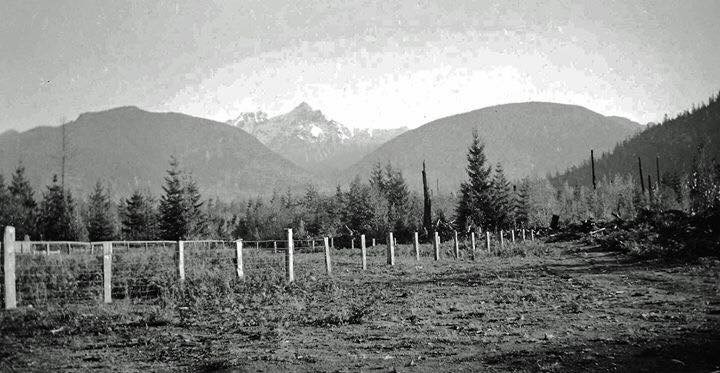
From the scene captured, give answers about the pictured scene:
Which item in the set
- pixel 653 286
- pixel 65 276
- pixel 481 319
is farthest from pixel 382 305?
pixel 65 276

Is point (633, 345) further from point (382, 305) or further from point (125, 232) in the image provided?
point (125, 232)

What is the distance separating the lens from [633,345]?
6.48 metres

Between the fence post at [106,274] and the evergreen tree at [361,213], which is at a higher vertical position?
the evergreen tree at [361,213]

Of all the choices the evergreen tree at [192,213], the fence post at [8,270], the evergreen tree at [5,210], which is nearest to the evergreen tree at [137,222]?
the evergreen tree at [192,213]

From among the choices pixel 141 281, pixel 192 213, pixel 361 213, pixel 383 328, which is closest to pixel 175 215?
pixel 192 213

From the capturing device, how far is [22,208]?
60.7 metres

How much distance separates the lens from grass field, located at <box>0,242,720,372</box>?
6070 millimetres

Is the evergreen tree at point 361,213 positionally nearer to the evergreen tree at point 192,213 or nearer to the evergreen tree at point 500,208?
the evergreen tree at point 500,208

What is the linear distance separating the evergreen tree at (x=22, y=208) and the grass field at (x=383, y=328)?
57.7 m

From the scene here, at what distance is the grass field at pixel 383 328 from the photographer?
239 inches

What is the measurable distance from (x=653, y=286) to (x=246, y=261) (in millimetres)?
12749

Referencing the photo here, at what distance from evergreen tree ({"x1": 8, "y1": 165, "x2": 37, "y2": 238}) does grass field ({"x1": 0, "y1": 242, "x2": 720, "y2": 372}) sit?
57.7 meters

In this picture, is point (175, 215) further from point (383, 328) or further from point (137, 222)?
point (383, 328)

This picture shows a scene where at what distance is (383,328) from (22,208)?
69118mm
